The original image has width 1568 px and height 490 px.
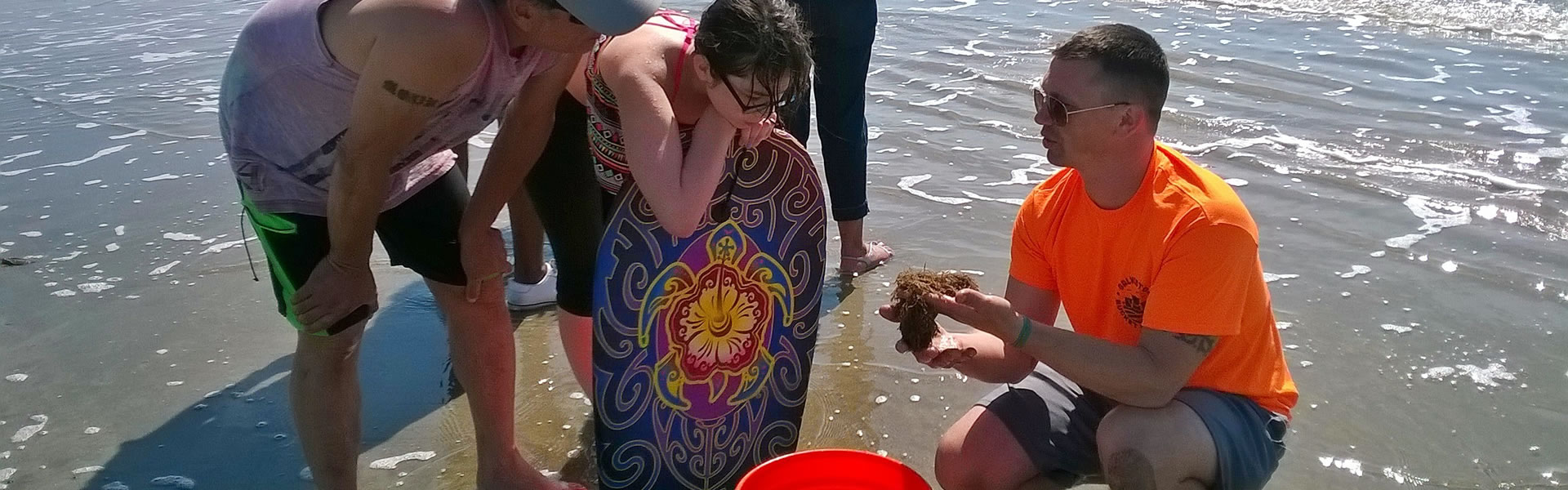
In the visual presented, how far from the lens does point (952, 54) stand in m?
8.60

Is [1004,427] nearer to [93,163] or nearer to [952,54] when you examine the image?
[93,163]

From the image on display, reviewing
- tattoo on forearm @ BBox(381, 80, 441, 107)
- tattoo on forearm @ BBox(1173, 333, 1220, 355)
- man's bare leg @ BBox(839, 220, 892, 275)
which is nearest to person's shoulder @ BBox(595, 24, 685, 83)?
tattoo on forearm @ BBox(381, 80, 441, 107)

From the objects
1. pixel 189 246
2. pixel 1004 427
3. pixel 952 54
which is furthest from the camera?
pixel 952 54

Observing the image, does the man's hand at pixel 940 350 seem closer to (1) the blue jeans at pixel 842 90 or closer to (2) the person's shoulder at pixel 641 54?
(2) the person's shoulder at pixel 641 54

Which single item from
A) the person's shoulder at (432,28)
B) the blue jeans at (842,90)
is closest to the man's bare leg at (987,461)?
the person's shoulder at (432,28)

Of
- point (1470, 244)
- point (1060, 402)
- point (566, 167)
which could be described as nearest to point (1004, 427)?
point (1060, 402)

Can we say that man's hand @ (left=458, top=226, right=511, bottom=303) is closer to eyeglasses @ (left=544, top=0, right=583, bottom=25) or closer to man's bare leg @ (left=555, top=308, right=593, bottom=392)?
man's bare leg @ (left=555, top=308, right=593, bottom=392)

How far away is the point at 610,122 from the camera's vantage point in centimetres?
288

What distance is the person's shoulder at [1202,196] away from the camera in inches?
95.7

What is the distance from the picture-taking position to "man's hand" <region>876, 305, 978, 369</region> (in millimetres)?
2666

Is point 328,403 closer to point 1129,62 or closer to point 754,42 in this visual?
point 754,42

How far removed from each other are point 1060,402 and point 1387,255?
2.44 meters

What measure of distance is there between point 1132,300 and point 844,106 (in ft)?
6.87

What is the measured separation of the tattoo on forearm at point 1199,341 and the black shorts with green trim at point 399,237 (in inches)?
66.7
